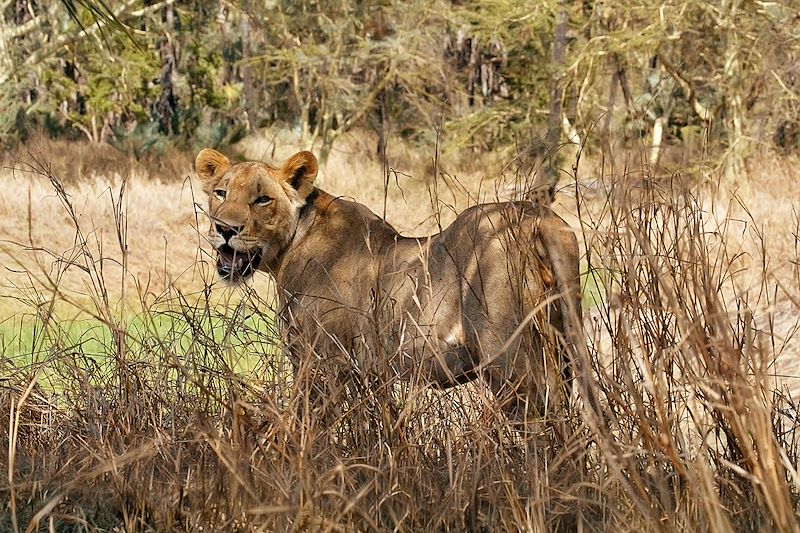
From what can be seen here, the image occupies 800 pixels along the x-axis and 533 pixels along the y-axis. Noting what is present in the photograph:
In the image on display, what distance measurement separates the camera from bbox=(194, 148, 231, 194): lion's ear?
481cm

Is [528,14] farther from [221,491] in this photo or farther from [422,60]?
[221,491]

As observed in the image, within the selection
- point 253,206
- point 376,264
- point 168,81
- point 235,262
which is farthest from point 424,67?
point 376,264

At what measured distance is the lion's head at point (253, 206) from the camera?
4.59m

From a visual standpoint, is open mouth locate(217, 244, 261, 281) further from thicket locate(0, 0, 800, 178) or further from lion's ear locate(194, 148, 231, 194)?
thicket locate(0, 0, 800, 178)

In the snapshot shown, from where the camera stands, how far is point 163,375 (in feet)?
→ 11.2

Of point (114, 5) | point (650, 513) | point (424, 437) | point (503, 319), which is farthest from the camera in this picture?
point (114, 5)

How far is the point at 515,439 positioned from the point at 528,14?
17552 mm

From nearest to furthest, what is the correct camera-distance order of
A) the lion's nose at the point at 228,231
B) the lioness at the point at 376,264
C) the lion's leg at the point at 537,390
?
the lion's leg at the point at 537,390
the lioness at the point at 376,264
the lion's nose at the point at 228,231

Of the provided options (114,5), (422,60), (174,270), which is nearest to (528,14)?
(422,60)

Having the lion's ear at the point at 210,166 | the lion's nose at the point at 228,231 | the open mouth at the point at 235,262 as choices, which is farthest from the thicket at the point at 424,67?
the lion's nose at the point at 228,231

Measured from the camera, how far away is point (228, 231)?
4.57 m

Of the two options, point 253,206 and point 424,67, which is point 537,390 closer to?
point 253,206

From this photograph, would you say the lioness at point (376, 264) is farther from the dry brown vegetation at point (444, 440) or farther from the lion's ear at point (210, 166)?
the dry brown vegetation at point (444, 440)

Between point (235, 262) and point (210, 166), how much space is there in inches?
19.8
